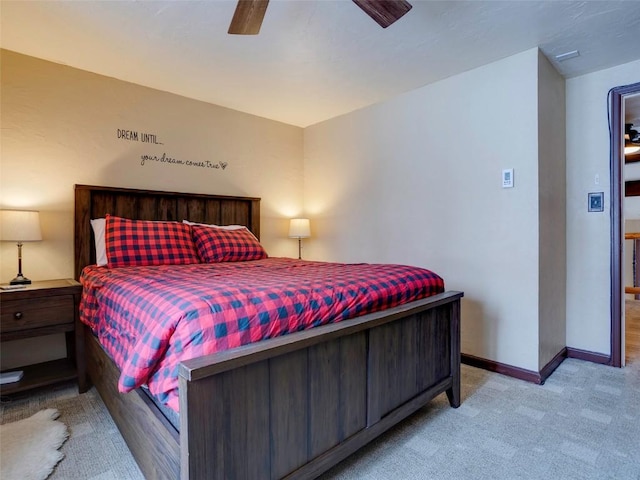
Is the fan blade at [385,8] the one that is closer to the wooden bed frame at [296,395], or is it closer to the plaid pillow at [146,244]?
the wooden bed frame at [296,395]

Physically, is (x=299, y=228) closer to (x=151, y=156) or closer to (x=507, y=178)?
(x=151, y=156)

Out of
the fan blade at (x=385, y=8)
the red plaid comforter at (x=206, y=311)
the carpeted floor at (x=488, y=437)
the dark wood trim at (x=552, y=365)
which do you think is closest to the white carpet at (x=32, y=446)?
the carpeted floor at (x=488, y=437)

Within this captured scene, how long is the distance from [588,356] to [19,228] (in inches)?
167

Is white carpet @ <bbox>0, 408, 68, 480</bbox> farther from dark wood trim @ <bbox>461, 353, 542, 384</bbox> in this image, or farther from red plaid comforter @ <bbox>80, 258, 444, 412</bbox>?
dark wood trim @ <bbox>461, 353, 542, 384</bbox>

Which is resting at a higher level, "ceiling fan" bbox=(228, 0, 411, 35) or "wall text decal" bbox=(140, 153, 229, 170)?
"ceiling fan" bbox=(228, 0, 411, 35)

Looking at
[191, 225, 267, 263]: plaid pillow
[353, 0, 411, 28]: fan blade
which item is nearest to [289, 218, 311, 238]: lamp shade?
[191, 225, 267, 263]: plaid pillow

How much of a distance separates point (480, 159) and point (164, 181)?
270cm

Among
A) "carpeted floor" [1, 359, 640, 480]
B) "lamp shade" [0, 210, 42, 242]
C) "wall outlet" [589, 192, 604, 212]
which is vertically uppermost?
"wall outlet" [589, 192, 604, 212]

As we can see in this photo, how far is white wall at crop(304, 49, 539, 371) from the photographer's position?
8.23 feet

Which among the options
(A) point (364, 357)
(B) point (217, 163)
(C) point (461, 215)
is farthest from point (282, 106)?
(A) point (364, 357)

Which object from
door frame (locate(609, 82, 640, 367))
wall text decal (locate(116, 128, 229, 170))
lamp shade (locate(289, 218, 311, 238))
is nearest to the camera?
door frame (locate(609, 82, 640, 367))

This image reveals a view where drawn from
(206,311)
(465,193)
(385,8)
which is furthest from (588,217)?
(206,311)

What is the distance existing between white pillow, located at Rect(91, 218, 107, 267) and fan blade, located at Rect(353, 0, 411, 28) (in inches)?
90.2

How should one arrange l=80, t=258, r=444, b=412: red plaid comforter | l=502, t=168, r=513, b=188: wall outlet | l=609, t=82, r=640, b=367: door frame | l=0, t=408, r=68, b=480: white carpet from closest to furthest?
1. l=80, t=258, r=444, b=412: red plaid comforter
2. l=0, t=408, r=68, b=480: white carpet
3. l=502, t=168, r=513, b=188: wall outlet
4. l=609, t=82, r=640, b=367: door frame
